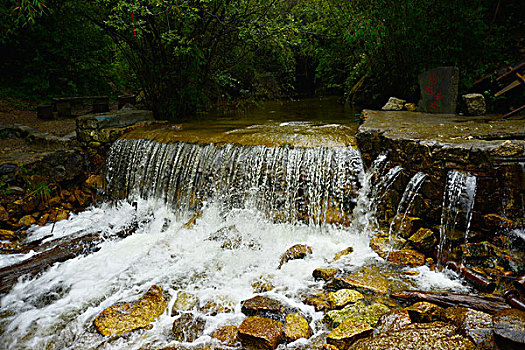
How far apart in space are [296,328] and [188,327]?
1040mm

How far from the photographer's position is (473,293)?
297cm

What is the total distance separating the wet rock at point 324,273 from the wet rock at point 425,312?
90 cm

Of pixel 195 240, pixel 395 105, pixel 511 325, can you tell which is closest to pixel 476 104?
pixel 395 105

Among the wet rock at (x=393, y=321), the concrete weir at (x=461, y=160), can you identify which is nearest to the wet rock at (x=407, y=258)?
the concrete weir at (x=461, y=160)

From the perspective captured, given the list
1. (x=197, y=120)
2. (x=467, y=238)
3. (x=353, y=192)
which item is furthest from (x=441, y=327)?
(x=197, y=120)

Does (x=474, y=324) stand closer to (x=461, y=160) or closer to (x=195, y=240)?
(x=461, y=160)

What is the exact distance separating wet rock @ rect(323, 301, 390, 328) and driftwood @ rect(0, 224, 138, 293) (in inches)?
140

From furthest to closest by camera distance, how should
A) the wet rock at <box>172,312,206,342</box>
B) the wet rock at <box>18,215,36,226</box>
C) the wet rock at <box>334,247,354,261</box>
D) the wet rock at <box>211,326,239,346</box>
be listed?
the wet rock at <box>18,215,36,226</box> < the wet rock at <box>334,247,354,261</box> < the wet rock at <box>172,312,206,342</box> < the wet rock at <box>211,326,239,346</box>

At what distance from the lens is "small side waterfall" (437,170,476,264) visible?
3.38m

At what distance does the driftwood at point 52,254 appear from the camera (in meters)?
3.82

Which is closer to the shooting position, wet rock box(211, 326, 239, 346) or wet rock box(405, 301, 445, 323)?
wet rock box(405, 301, 445, 323)

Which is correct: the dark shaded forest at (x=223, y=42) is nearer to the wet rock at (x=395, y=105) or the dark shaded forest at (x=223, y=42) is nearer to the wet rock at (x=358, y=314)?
the wet rock at (x=395, y=105)

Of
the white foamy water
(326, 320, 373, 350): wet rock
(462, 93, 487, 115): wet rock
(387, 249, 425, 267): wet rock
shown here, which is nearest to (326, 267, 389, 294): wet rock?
the white foamy water

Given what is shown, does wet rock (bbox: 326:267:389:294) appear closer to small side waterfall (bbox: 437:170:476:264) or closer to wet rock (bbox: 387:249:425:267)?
wet rock (bbox: 387:249:425:267)
